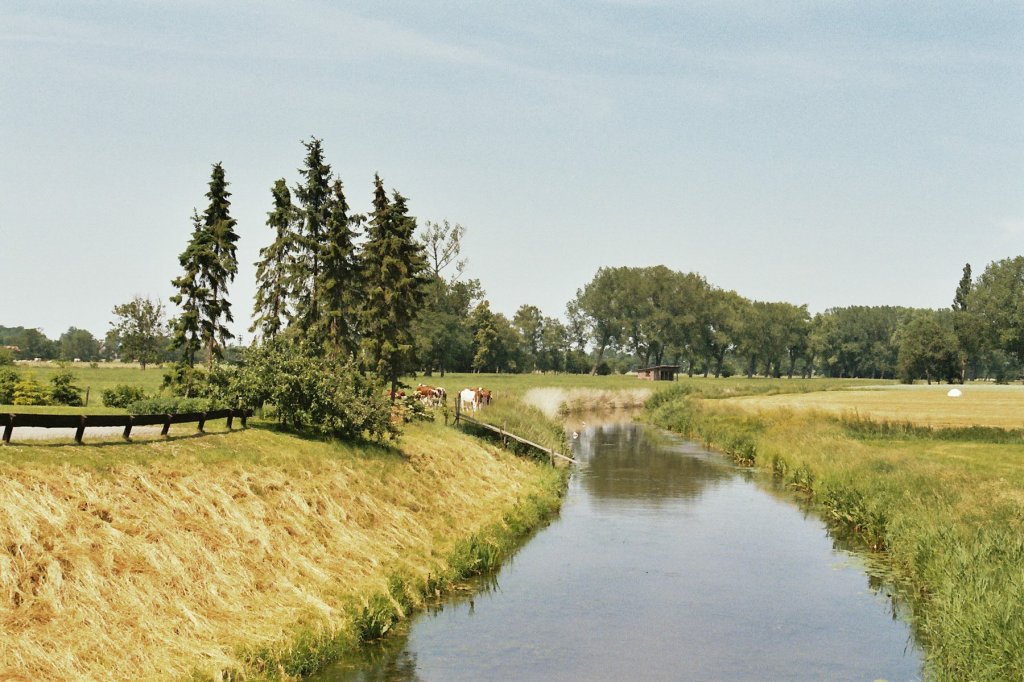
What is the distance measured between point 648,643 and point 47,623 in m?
13.9

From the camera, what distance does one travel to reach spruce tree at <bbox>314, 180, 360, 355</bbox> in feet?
174

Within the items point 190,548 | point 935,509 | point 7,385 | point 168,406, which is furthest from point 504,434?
point 190,548

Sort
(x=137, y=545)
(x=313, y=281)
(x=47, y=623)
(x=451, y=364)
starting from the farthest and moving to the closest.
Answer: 1. (x=451, y=364)
2. (x=313, y=281)
3. (x=137, y=545)
4. (x=47, y=623)

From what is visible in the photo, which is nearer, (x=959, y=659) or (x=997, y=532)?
(x=959, y=659)

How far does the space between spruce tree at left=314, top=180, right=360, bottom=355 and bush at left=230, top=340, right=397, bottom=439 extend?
17263 mm

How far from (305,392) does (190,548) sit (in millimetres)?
12307

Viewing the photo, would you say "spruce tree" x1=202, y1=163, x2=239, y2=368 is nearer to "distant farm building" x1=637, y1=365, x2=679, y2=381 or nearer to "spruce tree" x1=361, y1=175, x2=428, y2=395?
"spruce tree" x1=361, y1=175, x2=428, y2=395

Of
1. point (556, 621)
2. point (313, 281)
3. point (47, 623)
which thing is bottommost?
point (556, 621)

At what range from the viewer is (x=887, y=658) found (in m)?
21.0

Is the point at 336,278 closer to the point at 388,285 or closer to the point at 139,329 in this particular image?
the point at 388,285

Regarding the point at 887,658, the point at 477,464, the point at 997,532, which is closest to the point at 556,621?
the point at 887,658

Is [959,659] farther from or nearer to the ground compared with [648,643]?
farther from the ground

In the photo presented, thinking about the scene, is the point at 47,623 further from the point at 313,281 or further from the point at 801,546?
the point at 313,281

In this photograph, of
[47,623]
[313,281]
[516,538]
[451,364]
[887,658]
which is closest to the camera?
[47,623]
